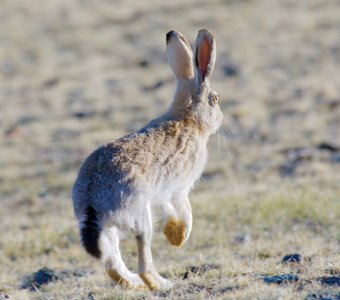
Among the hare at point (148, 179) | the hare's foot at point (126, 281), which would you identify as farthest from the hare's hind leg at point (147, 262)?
the hare's foot at point (126, 281)

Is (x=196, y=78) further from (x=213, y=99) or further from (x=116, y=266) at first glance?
(x=116, y=266)

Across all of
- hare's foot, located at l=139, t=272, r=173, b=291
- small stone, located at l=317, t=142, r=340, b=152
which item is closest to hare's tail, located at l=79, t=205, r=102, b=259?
hare's foot, located at l=139, t=272, r=173, b=291

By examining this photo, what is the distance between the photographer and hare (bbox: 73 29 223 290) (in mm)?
6059

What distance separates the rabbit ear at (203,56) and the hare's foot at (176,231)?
1.35 metres

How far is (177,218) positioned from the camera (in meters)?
7.05

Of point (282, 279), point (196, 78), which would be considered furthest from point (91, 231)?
point (196, 78)

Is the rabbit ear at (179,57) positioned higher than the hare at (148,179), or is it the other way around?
the rabbit ear at (179,57)

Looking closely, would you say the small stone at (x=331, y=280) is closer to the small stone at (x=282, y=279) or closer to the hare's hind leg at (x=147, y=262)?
the small stone at (x=282, y=279)

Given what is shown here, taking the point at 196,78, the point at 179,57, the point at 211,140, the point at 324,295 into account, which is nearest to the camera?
the point at 324,295

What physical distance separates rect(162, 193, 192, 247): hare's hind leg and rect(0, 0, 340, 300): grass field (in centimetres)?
32

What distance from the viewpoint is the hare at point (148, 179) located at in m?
6.06

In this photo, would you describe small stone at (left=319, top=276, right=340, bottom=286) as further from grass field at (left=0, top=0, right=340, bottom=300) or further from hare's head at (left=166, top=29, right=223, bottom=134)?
hare's head at (left=166, top=29, right=223, bottom=134)

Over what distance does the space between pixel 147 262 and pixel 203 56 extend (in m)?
2.20

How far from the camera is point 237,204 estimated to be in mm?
10828
